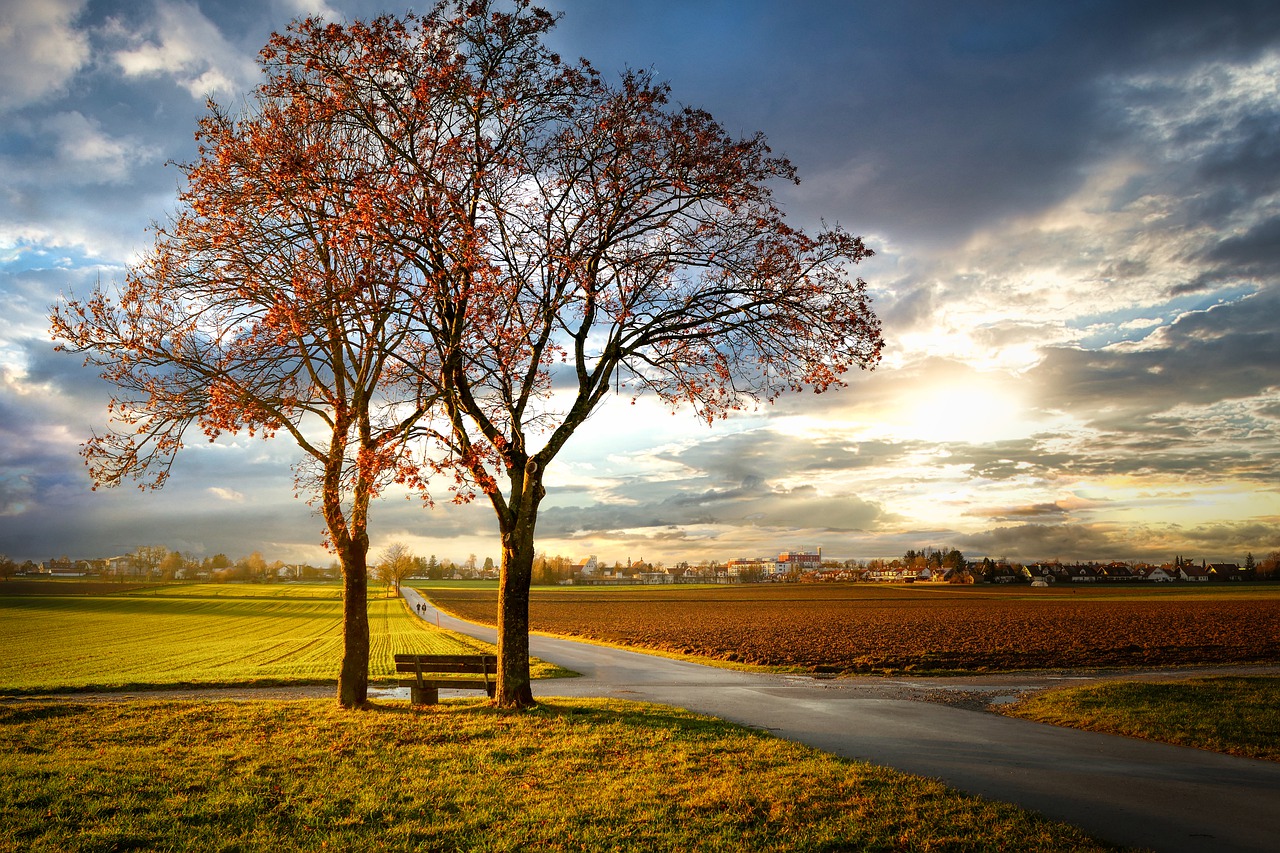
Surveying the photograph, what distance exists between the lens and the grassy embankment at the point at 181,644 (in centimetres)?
2469

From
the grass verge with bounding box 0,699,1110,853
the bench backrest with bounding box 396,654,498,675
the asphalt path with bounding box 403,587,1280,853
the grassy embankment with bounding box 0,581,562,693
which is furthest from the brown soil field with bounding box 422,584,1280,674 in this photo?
the grass verge with bounding box 0,699,1110,853

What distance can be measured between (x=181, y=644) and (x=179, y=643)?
92 cm

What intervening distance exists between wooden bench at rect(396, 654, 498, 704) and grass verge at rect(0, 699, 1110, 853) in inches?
119

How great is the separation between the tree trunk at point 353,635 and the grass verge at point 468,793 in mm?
2174

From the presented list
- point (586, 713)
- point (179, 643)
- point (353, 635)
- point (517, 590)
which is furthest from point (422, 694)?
point (179, 643)

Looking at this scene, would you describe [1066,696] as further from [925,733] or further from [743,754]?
[743,754]

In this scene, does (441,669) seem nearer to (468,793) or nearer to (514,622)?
(514,622)

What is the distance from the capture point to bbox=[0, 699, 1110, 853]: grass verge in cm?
726

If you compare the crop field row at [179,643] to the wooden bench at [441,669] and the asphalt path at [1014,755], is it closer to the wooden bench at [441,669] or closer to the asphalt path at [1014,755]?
the wooden bench at [441,669]

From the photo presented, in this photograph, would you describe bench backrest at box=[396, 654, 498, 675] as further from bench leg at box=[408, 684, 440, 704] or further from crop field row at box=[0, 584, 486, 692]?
crop field row at box=[0, 584, 486, 692]

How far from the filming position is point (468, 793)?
342 inches

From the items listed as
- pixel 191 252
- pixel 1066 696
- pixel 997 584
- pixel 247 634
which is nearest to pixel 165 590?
pixel 247 634

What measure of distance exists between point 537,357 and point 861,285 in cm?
684

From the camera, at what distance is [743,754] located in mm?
10805
